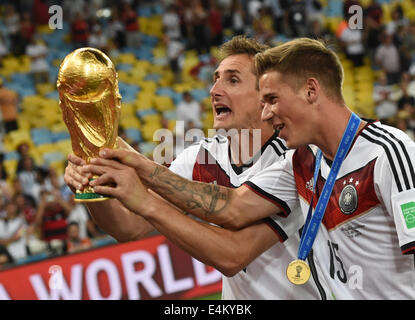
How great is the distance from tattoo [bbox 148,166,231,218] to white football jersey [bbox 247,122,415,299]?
1.41ft

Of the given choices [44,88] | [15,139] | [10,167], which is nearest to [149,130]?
[15,139]

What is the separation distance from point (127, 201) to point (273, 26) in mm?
11270

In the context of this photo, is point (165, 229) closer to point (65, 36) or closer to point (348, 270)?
point (348, 270)

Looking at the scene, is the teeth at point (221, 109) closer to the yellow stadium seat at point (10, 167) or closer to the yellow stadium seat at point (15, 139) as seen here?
the yellow stadium seat at point (10, 167)

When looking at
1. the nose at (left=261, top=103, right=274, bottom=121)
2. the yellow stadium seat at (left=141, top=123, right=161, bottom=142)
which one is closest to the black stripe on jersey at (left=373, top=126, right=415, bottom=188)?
the nose at (left=261, top=103, right=274, bottom=121)

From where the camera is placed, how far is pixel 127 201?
215cm

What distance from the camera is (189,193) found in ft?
8.00

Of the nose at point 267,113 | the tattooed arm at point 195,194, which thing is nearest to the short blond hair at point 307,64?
the nose at point 267,113

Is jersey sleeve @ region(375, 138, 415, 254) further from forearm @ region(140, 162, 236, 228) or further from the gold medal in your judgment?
forearm @ region(140, 162, 236, 228)

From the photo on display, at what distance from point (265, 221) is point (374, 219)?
52cm

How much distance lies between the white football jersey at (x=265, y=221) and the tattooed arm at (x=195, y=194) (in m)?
0.07

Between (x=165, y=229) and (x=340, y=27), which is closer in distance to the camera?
(x=165, y=229)
